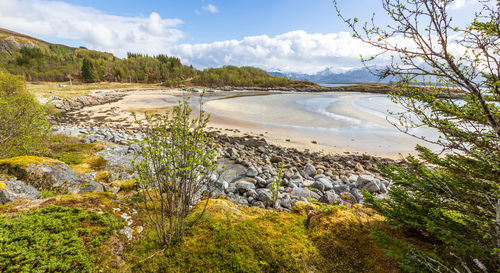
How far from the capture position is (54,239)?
9.28 ft

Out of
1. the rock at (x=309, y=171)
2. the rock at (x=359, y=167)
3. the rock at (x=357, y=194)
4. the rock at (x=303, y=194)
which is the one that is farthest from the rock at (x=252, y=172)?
the rock at (x=359, y=167)

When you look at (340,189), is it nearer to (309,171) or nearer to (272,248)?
(309,171)

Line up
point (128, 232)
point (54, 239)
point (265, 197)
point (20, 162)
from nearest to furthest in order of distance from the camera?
1. point (54, 239)
2. point (128, 232)
3. point (20, 162)
4. point (265, 197)

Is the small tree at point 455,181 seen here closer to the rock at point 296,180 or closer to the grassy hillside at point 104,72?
the rock at point 296,180

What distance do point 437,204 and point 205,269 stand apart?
13.0 ft

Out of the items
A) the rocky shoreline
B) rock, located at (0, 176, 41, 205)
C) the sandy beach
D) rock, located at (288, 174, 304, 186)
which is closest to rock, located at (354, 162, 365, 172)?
the rocky shoreline

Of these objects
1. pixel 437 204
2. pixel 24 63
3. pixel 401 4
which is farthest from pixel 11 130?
pixel 24 63

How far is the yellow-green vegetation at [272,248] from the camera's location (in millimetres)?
2795

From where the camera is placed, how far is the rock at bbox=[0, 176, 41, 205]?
423 centimetres

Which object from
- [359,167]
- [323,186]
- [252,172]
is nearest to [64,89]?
[252,172]

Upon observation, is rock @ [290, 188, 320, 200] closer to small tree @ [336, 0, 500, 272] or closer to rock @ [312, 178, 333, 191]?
rock @ [312, 178, 333, 191]

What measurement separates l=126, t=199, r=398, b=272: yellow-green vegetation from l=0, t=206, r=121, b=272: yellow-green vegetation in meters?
0.57

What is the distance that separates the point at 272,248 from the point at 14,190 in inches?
244

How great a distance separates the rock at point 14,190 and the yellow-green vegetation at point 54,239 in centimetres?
157
